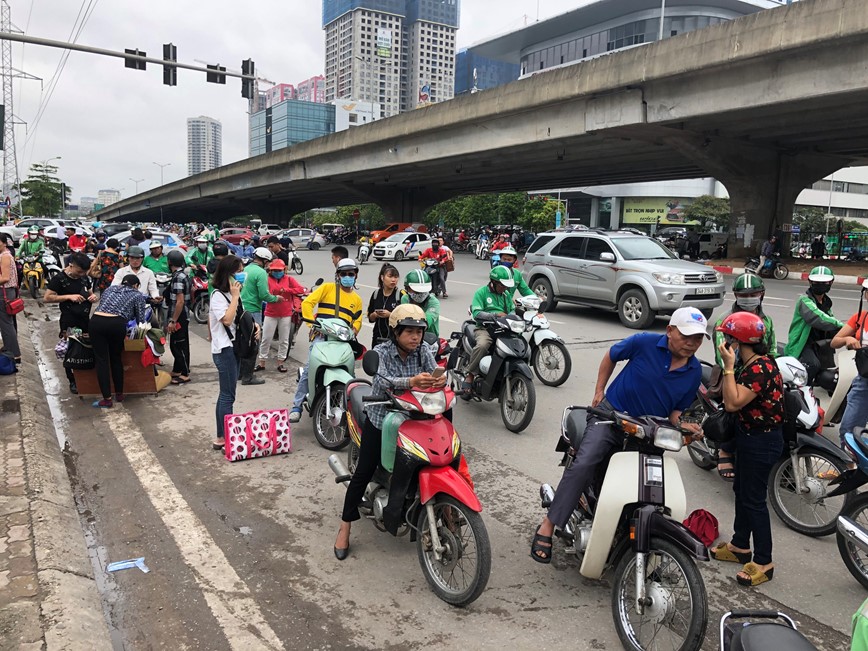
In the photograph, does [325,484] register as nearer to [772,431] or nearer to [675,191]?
[772,431]

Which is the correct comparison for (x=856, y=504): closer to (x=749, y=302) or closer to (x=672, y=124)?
(x=749, y=302)

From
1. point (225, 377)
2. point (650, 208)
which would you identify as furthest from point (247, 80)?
point (650, 208)

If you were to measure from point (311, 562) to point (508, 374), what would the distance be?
10.7 ft

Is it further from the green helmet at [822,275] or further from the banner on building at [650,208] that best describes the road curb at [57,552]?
the banner on building at [650,208]

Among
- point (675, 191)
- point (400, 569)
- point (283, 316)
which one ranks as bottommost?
point (400, 569)

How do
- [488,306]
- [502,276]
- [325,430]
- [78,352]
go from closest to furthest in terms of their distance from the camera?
[325,430] < [78,352] < [502,276] < [488,306]

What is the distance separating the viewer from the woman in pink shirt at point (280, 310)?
362 inches

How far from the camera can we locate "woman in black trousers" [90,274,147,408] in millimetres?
6895

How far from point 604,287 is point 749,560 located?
962 cm

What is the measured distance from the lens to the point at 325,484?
5.31 m

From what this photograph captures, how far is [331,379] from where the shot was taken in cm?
593

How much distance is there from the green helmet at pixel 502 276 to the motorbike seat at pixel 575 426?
345 cm

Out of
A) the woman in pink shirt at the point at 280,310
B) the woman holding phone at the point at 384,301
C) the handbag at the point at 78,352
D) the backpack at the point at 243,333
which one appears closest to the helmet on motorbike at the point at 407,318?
the backpack at the point at 243,333

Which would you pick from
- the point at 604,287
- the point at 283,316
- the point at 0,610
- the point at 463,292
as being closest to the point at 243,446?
the point at 0,610
